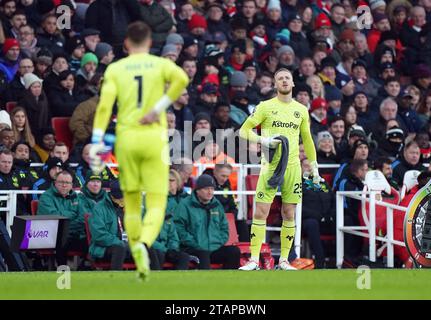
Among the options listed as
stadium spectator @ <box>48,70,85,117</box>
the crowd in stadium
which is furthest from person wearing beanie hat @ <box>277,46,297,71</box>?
stadium spectator @ <box>48,70,85,117</box>

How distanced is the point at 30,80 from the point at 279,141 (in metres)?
5.89

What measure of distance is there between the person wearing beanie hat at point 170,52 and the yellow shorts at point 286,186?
594 cm

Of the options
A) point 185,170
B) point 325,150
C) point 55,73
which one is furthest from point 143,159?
point 325,150

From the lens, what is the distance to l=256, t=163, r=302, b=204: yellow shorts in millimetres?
18078

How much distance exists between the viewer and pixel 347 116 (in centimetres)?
2438

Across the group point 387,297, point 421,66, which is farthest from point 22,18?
point 387,297

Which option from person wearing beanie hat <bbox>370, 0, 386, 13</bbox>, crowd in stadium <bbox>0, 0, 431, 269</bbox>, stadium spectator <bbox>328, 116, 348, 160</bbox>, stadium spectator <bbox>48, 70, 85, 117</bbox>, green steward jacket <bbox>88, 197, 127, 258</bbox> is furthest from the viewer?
person wearing beanie hat <bbox>370, 0, 386, 13</bbox>

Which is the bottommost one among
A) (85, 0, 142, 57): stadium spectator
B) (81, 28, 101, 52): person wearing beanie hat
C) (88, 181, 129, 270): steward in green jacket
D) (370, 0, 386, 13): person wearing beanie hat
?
(88, 181, 129, 270): steward in green jacket

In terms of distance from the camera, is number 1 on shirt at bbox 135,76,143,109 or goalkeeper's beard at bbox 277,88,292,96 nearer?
number 1 on shirt at bbox 135,76,143,109

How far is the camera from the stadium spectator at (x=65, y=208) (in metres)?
19.7

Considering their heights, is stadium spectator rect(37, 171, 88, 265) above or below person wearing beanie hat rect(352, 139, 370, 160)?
below

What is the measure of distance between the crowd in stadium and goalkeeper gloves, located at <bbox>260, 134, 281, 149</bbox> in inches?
77.4

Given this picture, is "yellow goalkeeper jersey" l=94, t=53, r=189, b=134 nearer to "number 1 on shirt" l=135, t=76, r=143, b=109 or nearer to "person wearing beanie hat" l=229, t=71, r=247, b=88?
"number 1 on shirt" l=135, t=76, r=143, b=109

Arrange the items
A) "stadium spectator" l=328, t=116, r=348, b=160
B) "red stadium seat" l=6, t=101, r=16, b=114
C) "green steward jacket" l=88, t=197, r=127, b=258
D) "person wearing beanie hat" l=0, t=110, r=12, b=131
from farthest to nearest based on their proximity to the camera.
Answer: "stadium spectator" l=328, t=116, r=348, b=160
"red stadium seat" l=6, t=101, r=16, b=114
"person wearing beanie hat" l=0, t=110, r=12, b=131
"green steward jacket" l=88, t=197, r=127, b=258
